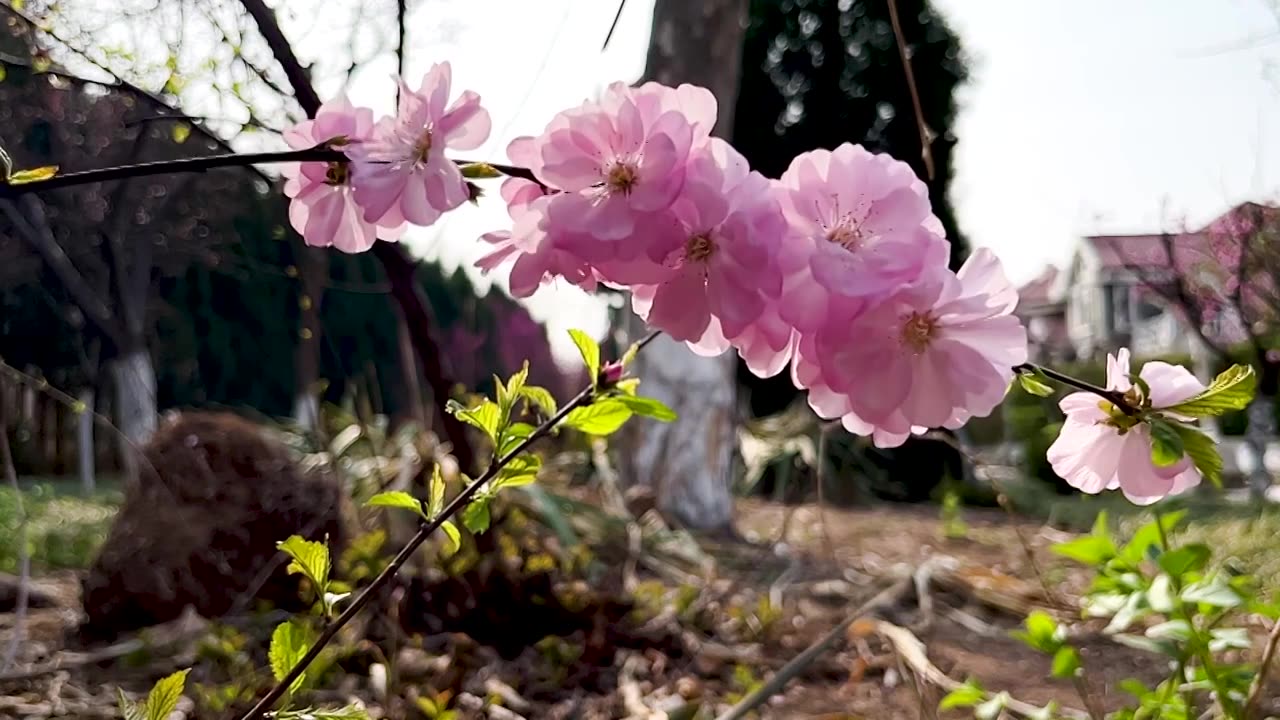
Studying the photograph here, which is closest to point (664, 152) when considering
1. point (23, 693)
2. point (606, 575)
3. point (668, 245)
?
point (668, 245)

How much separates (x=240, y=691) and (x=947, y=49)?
21.6ft

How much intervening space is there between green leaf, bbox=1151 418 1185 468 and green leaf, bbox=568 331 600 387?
0.26 m

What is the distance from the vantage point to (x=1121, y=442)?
457 millimetres

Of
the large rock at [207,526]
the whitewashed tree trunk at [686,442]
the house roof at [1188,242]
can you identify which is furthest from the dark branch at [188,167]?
the house roof at [1188,242]

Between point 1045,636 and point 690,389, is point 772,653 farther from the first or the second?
point 690,389

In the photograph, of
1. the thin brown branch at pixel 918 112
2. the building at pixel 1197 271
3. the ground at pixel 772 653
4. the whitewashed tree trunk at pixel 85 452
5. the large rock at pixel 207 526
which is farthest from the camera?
the building at pixel 1197 271

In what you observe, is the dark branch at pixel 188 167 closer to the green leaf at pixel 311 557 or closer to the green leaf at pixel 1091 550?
the green leaf at pixel 311 557

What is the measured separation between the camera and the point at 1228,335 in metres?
4.85

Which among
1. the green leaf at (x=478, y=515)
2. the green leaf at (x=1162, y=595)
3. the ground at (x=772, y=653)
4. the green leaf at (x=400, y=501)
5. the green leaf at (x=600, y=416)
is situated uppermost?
the green leaf at (x=600, y=416)

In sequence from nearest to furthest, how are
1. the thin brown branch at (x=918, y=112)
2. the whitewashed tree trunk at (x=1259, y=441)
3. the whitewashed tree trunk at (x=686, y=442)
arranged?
the thin brown branch at (x=918, y=112) < the whitewashed tree trunk at (x=686, y=442) < the whitewashed tree trunk at (x=1259, y=441)

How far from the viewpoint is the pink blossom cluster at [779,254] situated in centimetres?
38

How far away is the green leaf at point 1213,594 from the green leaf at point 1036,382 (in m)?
0.41

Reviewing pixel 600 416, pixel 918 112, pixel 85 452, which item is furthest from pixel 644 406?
pixel 85 452

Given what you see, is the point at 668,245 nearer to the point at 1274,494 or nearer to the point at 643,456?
the point at 643,456
